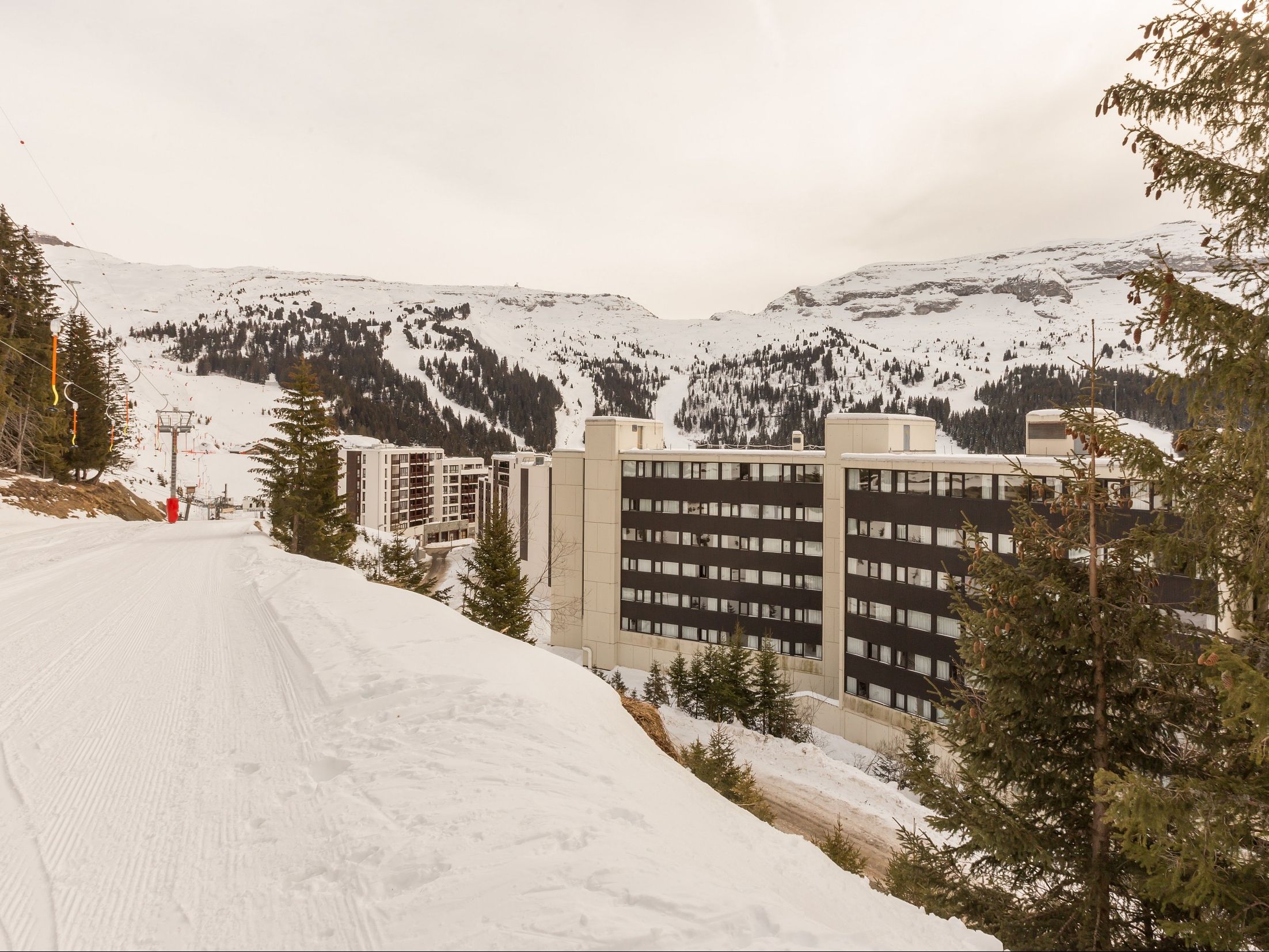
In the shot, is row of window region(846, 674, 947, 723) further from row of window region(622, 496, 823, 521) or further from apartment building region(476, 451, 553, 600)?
apartment building region(476, 451, 553, 600)

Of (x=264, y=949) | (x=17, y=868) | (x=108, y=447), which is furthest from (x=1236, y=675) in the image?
(x=108, y=447)

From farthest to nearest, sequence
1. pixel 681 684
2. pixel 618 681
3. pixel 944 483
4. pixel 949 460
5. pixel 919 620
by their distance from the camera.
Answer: pixel 618 681
pixel 681 684
pixel 919 620
pixel 944 483
pixel 949 460

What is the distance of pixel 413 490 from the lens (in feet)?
314

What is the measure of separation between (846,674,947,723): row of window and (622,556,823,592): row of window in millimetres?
6620

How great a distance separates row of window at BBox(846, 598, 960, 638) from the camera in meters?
30.6

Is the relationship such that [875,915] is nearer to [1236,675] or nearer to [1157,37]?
[1236,675]

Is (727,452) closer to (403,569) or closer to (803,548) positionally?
(803,548)

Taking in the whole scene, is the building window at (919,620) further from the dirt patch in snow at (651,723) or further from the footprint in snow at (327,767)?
the footprint in snow at (327,767)

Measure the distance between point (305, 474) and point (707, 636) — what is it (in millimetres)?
27665

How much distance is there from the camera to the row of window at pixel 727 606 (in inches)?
1591

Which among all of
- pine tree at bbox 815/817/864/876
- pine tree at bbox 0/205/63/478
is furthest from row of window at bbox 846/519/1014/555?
pine tree at bbox 0/205/63/478

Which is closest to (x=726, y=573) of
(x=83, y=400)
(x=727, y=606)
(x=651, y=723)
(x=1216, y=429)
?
(x=727, y=606)

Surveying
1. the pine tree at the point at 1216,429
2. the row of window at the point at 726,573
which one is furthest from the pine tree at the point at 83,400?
the pine tree at the point at 1216,429

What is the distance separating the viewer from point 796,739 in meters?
33.7
